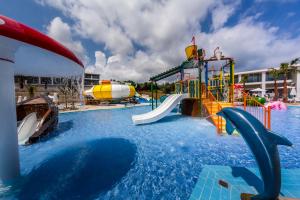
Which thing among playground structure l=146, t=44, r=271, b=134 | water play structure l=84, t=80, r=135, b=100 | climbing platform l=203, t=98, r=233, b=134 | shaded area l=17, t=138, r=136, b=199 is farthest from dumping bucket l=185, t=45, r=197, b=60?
water play structure l=84, t=80, r=135, b=100

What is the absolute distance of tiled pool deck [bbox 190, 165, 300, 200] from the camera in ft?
9.77

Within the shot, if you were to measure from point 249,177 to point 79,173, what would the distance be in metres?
4.21

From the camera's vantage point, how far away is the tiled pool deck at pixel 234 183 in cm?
298

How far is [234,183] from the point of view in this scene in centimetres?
332

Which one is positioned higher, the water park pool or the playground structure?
the playground structure

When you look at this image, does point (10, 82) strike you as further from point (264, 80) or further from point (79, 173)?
point (264, 80)

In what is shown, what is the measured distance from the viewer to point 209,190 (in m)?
3.16

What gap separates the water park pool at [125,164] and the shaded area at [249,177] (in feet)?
1.19

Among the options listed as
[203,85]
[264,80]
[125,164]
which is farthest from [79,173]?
[264,80]

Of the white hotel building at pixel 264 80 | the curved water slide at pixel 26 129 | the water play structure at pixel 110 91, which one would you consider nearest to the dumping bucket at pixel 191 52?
the curved water slide at pixel 26 129

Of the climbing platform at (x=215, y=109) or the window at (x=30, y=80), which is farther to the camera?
the window at (x=30, y=80)

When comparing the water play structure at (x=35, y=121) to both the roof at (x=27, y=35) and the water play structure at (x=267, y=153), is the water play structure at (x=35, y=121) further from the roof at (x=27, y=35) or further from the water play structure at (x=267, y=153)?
the water play structure at (x=267, y=153)

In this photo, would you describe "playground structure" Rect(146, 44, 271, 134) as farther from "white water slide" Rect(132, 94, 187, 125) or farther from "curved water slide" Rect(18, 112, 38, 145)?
"curved water slide" Rect(18, 112, 38, 145)

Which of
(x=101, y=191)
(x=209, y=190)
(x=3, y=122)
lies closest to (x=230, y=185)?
(x=209, y=190)
